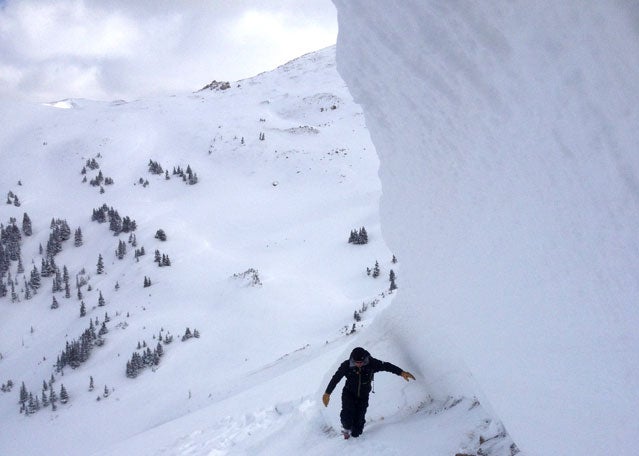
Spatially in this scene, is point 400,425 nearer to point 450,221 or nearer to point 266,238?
point 450,221

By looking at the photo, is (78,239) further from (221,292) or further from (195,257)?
(221,292)

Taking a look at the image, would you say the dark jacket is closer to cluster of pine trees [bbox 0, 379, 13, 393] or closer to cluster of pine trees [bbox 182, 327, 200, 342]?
cluster of pine trees [bbox 182, 327, 200, 342]

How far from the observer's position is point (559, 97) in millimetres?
2025

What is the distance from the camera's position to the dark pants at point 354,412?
5621mm

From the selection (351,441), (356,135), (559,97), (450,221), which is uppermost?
(356,135)

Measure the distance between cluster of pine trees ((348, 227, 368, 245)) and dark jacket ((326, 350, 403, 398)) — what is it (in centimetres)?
2337

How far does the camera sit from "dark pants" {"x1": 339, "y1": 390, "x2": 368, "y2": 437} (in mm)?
5621

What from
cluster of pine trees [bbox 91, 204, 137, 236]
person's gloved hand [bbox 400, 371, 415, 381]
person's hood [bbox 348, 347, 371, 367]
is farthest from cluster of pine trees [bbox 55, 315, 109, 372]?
person's gloved hand [bbox 400, 371, 415, 381]

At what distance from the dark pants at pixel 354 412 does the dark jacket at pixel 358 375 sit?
0.04 metres

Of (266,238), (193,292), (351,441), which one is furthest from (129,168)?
(351,441)

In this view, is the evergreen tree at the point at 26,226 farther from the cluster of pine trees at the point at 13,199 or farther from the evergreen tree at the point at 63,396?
the evergreen tree at the point at 63,396

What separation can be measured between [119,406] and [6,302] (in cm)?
2241

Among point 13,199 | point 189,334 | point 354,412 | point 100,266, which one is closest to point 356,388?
point 354,412

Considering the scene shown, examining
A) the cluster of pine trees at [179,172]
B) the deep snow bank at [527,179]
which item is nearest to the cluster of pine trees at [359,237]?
the cluster of pine trees at [179,172]
